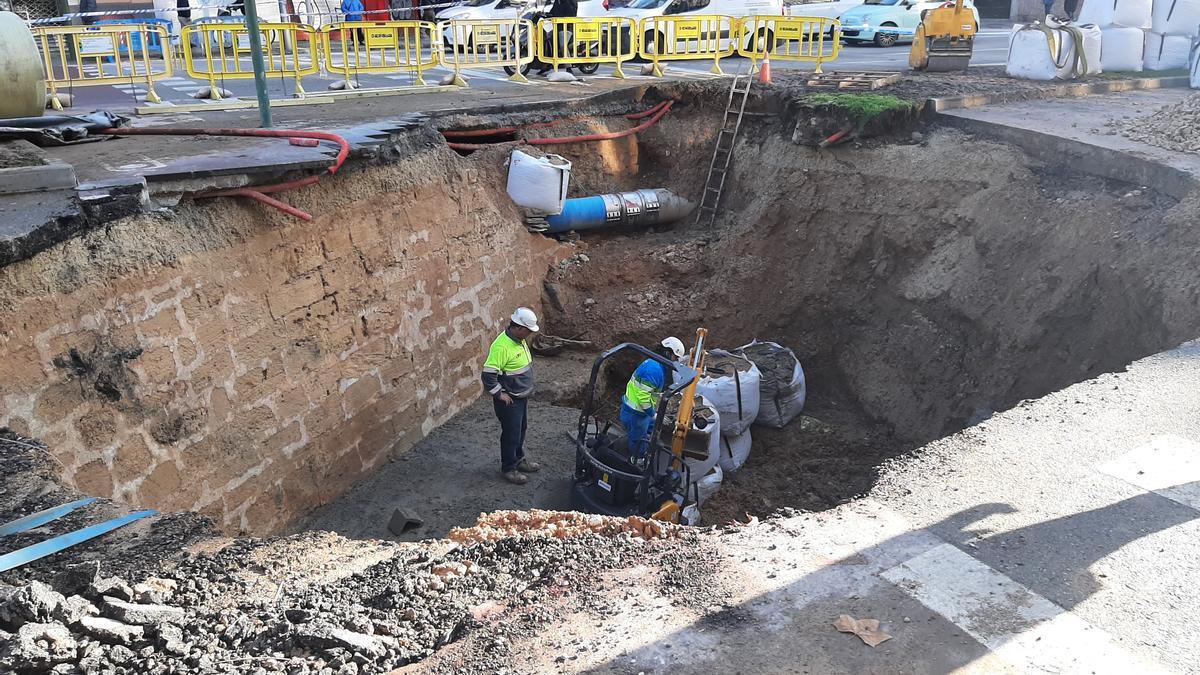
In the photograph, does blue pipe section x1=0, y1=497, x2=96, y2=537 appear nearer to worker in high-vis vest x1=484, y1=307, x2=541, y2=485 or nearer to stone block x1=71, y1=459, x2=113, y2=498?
stone block x1=71, y1=459, x2=113, y2=498

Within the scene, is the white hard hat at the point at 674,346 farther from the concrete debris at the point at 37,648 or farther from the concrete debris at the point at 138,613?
the concrete debris at the point at 37,648

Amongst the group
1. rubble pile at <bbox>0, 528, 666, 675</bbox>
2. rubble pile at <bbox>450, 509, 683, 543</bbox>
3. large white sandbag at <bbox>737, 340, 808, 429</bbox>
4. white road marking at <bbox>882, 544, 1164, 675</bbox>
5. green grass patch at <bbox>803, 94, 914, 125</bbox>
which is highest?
green grass patch at <bbox>803, 94, 914, 125</bbox>

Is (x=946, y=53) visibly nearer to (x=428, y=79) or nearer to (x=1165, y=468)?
(x=428, y=79)

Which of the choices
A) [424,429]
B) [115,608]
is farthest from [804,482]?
[115,608]

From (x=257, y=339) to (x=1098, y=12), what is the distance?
13.9m

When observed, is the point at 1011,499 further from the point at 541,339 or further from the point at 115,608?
the point at 541,339

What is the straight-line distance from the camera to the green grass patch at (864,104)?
1059 cm

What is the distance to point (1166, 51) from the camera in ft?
44.9

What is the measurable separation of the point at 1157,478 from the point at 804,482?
367cm

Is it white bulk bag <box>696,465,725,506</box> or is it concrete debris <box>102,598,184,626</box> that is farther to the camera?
white bulk bag <box>696,465,725,506</box>

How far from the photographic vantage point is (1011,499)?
15.9 feet

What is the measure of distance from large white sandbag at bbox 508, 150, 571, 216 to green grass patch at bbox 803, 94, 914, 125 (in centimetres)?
341

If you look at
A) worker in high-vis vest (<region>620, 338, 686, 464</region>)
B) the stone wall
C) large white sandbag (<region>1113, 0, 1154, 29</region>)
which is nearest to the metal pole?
the stone wall

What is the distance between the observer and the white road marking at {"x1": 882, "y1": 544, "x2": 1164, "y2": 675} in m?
3.69
